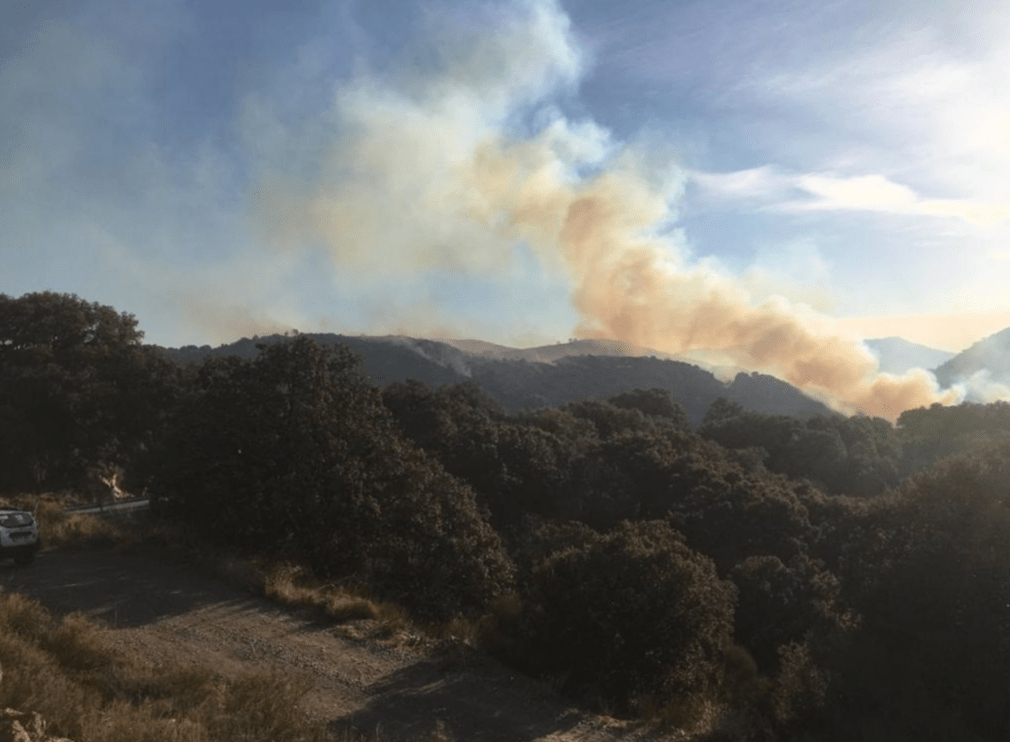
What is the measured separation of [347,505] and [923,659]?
13.7 m

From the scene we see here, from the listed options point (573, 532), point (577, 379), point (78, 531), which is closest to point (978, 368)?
point (577, 379)

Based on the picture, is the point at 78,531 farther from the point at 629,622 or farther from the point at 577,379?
the point at 577,379

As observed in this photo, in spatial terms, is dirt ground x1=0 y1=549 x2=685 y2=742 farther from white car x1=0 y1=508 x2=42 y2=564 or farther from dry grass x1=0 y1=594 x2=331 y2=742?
dry grass x1=0 y1=594 x2=331 y2=742

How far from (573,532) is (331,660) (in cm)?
1386

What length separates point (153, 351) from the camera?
43781 millimetres

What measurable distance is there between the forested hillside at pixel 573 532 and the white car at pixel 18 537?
10.9 ft

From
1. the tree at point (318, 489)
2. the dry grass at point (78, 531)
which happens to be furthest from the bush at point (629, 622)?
the dry grass at point (78, 531)

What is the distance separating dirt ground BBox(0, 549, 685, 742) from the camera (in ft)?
40.6

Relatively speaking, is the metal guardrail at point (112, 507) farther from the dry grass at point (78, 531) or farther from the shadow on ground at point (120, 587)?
the shadow on ground at point (120, 587)

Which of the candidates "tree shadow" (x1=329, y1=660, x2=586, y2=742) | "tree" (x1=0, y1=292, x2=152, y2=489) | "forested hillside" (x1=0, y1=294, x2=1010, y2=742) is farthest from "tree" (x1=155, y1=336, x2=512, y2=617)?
"tree" (x1=0, y1=292, x2=152, y2=489)

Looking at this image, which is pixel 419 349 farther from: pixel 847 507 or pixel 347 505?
pixel 347 505

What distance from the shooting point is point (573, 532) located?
26891mm

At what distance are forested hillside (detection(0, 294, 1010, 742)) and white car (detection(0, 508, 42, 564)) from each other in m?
3.31

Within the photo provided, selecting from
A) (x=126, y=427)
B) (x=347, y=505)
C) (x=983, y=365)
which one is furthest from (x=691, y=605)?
(x=983, y=365)
